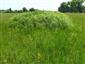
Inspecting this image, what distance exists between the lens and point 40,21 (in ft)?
45.5

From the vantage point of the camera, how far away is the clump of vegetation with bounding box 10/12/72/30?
1334 cm

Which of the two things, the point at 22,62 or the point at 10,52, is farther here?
the point at 10,52

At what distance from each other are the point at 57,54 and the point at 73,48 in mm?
774

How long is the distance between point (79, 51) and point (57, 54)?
0.59m

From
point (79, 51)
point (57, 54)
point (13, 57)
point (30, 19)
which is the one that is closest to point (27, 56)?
point (13, 57)

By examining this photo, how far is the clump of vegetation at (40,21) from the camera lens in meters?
13.3

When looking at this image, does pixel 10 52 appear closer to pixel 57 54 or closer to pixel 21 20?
pixel 57 54

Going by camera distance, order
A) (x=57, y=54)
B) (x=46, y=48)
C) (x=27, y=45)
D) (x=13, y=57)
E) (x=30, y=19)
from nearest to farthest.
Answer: (x=13, y=57), (x=57, y=54), (x=46, y=48), (x=27, y=45), (x=30, y=19)

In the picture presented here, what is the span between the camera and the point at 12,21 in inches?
569

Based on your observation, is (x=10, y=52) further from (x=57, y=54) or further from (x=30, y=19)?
(x=30, y=19)

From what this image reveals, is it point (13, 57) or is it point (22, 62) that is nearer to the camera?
point (22, 62)

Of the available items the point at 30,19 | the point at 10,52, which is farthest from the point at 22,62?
the point at 30,19

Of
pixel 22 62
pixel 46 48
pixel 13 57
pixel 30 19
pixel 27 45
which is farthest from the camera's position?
pixel 30 19

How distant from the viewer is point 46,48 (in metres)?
6.66
